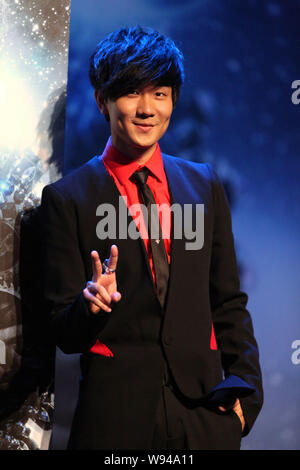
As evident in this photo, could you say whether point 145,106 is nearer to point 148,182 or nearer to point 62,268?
point 148,182

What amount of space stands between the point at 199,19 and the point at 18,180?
86cm

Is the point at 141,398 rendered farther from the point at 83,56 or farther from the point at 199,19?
the point at 199,19

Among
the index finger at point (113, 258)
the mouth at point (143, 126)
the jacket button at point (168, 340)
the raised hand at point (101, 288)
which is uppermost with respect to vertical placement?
the mouth at point (143, 126)

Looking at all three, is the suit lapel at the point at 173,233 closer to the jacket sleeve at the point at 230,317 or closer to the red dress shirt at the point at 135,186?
the red dress shirt at the point at 135,186

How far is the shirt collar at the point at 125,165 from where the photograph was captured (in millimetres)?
1484

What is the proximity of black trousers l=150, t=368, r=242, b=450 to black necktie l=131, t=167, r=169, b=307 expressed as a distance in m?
0.22

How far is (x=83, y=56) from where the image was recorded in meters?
1.77

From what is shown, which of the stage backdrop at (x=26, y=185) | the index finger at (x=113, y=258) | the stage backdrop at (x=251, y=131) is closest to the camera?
the index finger at (x=113, y=258)

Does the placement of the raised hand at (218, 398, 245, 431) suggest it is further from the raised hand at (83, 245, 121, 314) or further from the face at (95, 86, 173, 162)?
the face at (95, 86, 173, 162)

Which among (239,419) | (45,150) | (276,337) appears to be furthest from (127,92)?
(276,337)

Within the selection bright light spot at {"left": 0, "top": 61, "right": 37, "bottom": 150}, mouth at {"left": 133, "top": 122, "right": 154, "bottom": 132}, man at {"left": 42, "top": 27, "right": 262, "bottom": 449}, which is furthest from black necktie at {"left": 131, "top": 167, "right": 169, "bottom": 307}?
bright light spot at {"left": 0, "top": 61, "right": 37, "bottom": 150}

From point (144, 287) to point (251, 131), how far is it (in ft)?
2.83

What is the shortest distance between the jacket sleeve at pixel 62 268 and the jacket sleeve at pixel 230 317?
0.40m

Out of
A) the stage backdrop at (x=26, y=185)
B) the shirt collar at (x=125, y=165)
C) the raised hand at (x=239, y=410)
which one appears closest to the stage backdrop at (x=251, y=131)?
the stage backdrop at (x=26, y=185)
